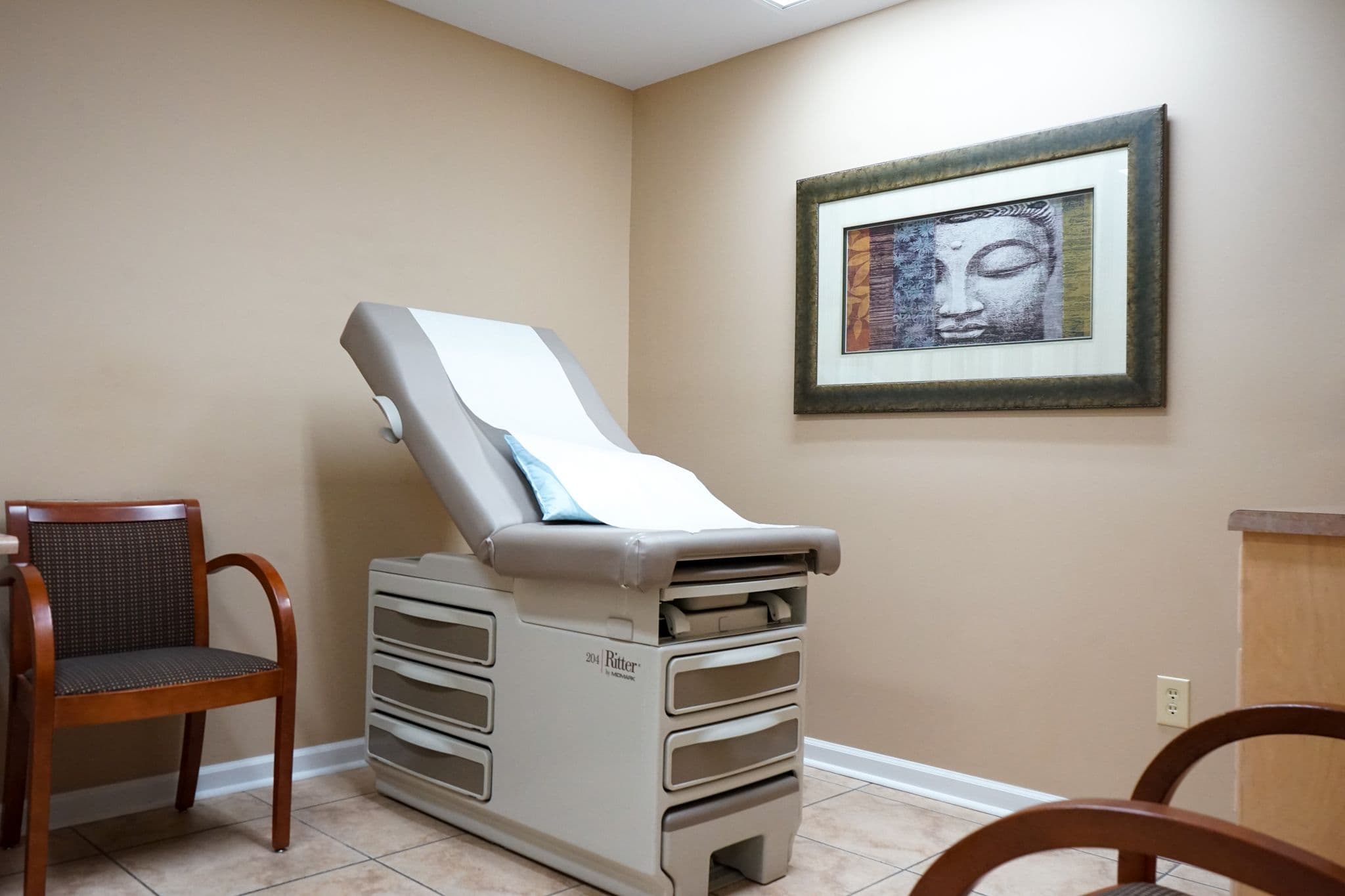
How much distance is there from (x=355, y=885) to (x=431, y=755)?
0.38m

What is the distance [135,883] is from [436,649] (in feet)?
2.55

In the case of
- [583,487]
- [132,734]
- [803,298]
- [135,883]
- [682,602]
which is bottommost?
[135,883]

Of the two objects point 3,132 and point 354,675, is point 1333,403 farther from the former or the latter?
point 3,132

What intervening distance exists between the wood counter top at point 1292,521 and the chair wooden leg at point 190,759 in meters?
2.35

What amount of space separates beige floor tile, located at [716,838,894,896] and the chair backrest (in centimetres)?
147

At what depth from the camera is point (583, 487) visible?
89.0 inches

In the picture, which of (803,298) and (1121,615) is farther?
(803,298)

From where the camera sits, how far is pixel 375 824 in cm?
249

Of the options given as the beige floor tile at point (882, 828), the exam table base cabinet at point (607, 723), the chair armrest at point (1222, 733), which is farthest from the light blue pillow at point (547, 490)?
the chair armrest at point (1222, 733)

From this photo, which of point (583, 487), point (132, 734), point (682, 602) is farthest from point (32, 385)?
point (682, 602)

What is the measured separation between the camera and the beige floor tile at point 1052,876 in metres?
2.18

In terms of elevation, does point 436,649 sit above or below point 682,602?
below

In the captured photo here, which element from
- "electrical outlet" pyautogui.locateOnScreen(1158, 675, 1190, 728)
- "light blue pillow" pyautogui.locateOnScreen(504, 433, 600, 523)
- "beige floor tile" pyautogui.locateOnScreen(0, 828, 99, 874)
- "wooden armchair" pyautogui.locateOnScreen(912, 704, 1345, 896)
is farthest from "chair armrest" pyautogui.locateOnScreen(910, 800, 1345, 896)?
"beige floor tile" pyautogui.locateOnScreen(0, 828, 99, 874)

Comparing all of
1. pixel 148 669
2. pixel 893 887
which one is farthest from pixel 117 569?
pixel 893 887
